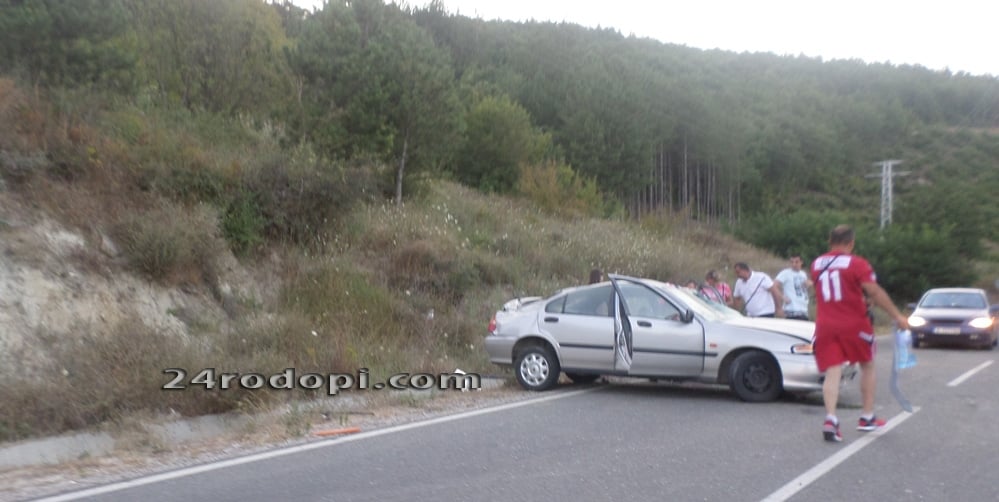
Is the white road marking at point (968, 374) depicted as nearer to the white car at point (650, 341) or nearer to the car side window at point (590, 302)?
the white car at point (650, 341)

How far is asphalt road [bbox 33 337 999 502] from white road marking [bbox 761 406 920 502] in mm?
16

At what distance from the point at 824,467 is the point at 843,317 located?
1.38 m

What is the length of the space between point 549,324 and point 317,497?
19.3 ft

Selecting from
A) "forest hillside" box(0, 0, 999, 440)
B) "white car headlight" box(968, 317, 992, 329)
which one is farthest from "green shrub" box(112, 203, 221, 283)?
"white car headlight" box(968, 317, 992, 329)

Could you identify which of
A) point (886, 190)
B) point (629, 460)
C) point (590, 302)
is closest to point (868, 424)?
point (629, 460)

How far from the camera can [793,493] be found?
22.1ft

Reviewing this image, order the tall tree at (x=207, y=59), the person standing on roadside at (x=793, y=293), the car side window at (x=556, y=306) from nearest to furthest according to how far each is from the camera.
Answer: the car side window at (x=556, y=306)
the person standing on roadside at (x=793, y=293)
the tall tree at (x=207, y=59)

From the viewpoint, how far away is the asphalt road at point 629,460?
Result: 6.89m

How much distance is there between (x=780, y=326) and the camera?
11.5 metres

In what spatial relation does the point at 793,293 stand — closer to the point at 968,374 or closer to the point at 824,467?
the point at 968,374

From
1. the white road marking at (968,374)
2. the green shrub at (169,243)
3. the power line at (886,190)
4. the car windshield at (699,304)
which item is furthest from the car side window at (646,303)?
the power line at (886,190)

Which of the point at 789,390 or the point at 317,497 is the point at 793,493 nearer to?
the point at 317,497

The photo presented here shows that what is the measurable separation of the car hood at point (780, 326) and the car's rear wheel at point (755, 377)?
35 centimetres

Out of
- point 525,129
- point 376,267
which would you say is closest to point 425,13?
point 525,129
